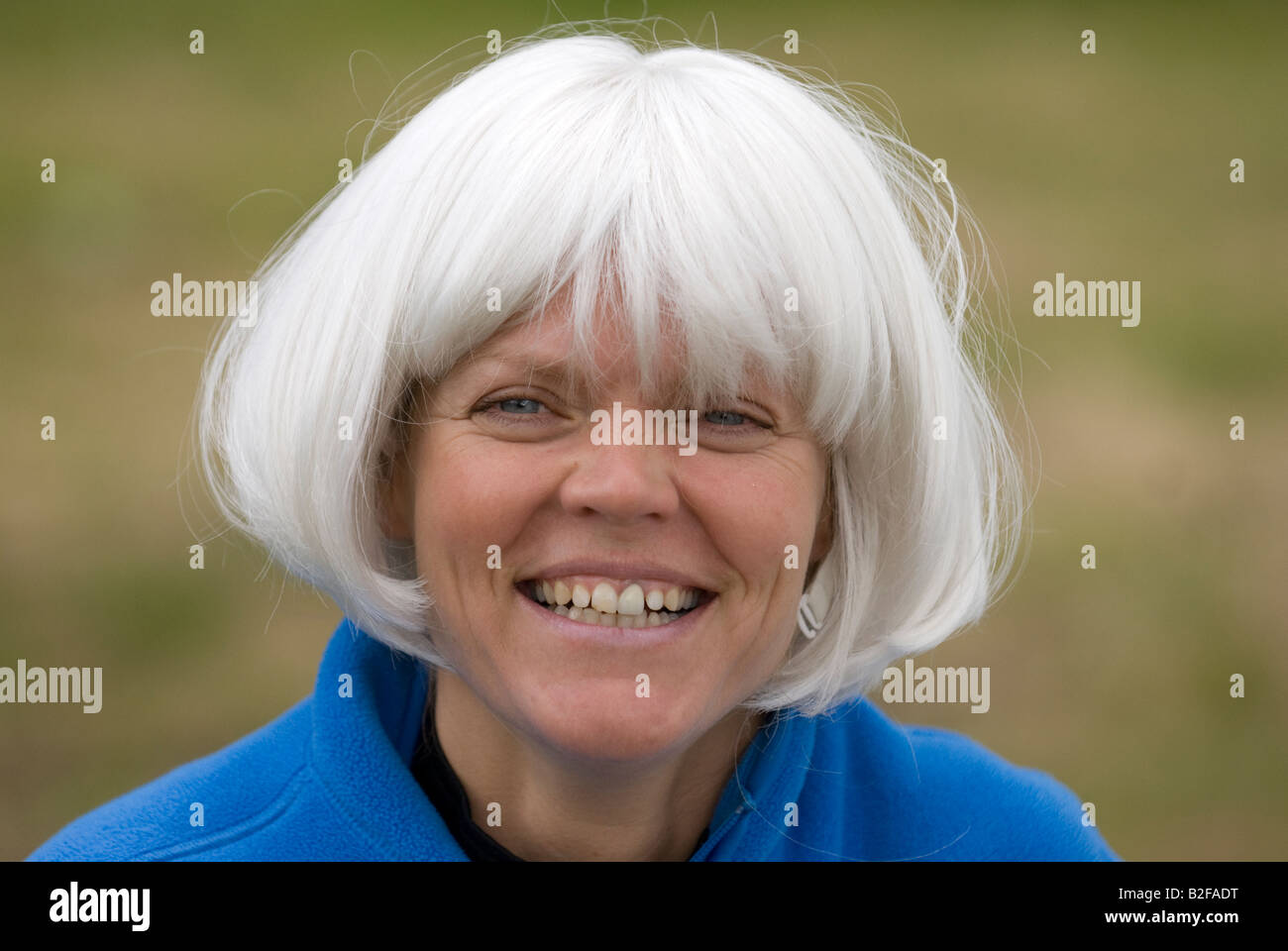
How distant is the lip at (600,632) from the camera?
1677mm

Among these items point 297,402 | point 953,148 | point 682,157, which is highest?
point 953,148

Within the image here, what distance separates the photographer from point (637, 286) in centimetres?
156

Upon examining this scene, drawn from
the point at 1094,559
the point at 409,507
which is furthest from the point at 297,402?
the point at 1094,559

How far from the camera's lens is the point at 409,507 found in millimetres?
1850

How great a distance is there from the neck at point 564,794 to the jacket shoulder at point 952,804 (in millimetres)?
349

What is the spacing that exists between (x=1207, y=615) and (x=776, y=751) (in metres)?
4.18

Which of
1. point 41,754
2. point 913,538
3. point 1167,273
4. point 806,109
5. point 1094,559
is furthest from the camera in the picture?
point 1167,273

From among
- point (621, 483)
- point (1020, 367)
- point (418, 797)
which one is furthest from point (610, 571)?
point (1020, 367)

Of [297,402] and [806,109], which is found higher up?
[806,109]

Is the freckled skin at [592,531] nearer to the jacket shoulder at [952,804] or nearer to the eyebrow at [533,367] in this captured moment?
the eyebrow at [533,367]

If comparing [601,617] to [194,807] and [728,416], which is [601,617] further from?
[194,807]

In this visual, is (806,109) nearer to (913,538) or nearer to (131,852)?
(913,538)

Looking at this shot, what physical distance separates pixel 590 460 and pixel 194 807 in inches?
34.3

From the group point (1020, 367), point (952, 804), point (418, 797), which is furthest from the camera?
point (1020, 367)
